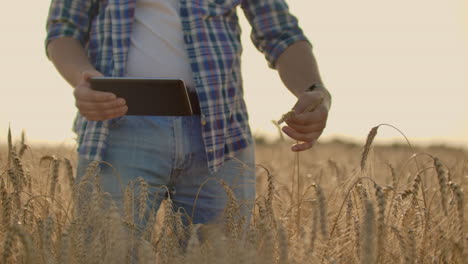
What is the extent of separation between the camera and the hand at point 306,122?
2225 mm

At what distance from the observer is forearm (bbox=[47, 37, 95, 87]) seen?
245cm

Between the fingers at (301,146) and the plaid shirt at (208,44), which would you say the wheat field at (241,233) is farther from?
the plaid shirt at (208,44)

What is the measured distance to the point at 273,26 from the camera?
2715mm

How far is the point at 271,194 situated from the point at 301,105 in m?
0.41

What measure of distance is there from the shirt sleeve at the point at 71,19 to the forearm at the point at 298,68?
2.43 ft

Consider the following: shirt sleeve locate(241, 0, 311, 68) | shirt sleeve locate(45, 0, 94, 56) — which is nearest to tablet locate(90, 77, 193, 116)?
shirt sleeve locate(45, 0, 94, 56)

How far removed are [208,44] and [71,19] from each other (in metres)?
0.52

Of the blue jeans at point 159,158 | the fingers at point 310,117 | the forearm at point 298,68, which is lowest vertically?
the blue jeans at point 159,158

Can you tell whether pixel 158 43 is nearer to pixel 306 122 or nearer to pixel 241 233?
pixel 306 122

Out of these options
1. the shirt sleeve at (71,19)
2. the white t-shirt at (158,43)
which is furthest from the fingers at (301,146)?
the shirt sleeve at (71,19)

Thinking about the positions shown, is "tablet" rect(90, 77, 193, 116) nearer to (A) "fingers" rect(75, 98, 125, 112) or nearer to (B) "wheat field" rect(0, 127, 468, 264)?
(A) "fingers" rect(75, 98, 125, 112)

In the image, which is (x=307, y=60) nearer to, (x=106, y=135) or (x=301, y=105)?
(x=301, y=105)

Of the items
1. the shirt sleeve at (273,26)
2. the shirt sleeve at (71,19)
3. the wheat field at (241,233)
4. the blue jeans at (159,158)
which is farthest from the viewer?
the shirt sleeve at (273,26)

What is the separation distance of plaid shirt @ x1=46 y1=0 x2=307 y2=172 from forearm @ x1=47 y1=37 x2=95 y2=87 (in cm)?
3
